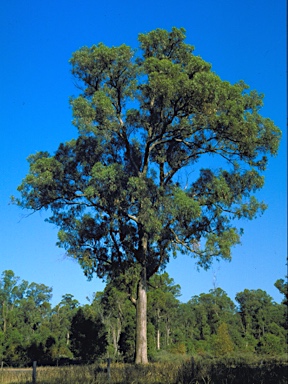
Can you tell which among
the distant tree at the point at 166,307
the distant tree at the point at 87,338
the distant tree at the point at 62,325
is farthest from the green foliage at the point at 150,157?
the distant tree at the point at 166,307

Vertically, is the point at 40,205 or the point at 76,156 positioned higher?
the point at 76,156

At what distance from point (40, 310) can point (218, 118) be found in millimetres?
81159

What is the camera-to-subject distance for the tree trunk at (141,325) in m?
22.6

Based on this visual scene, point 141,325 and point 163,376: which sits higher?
point 141,325

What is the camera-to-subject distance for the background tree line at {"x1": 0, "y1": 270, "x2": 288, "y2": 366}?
40562 millimetres

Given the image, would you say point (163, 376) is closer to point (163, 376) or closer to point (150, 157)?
point (163, 376)

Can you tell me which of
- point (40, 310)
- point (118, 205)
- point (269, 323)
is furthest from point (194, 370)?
point (40, 310)

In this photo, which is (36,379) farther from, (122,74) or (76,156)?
(122,74)

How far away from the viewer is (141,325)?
2314 centimetres

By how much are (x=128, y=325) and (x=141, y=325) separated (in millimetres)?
19805

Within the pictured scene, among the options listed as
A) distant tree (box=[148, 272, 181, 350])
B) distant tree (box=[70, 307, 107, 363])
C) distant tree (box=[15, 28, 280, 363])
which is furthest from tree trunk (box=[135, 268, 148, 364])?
distant tree (box=[148, 272, 181, 350])

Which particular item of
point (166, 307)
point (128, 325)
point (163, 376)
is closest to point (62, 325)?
point (166, 307)

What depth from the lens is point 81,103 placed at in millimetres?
22969

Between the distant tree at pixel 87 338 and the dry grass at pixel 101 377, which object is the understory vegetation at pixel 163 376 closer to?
the dry grass at pixel 101 377
